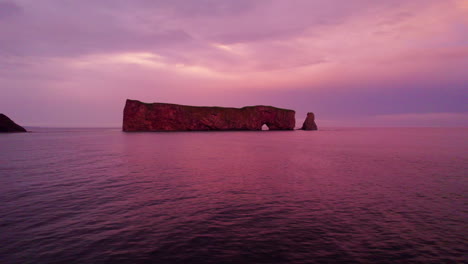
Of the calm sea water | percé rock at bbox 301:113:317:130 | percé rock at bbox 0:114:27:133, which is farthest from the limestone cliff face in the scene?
the calm sea water

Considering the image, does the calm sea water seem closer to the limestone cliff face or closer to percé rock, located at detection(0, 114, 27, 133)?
the limestone cliff face

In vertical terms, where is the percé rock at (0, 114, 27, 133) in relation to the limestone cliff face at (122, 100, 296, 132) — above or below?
below

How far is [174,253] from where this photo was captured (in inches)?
335

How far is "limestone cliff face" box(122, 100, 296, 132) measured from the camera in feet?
427

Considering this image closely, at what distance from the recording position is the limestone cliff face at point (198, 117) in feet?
427

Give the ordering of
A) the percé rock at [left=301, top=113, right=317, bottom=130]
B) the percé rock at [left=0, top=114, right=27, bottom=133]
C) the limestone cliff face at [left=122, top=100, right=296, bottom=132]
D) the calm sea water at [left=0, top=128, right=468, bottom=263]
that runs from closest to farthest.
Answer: the calm sea water at [left=0, top=128, right=468, bottom=263]
the percé rock at [left=0, top=114, right=27, bottom=133]
the limestone cliff face at [left=122, top=100, right=296, bottom=132]
the percé rock at [left=301, top=113, right=317, bottom=130]

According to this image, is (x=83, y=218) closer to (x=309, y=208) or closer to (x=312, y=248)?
(x=312, y=248)

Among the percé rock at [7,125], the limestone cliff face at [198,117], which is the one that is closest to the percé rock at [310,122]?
the limestone cliff face at [198,117]

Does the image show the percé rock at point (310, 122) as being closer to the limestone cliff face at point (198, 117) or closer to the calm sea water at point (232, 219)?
the limestone cliff face at point (198, 117)

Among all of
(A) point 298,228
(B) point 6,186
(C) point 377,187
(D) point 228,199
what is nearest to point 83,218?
(D) point 228,199

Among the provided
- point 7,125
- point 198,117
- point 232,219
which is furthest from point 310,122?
point 232,219

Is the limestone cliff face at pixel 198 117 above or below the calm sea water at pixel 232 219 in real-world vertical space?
above

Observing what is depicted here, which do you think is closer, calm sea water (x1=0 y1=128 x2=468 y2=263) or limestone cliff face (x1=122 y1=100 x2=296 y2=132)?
calm sea water (x1=0 y1=128 x2=468 y2=263)

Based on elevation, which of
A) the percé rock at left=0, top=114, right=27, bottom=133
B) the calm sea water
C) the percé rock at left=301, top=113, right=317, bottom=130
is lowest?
the calm sea water
